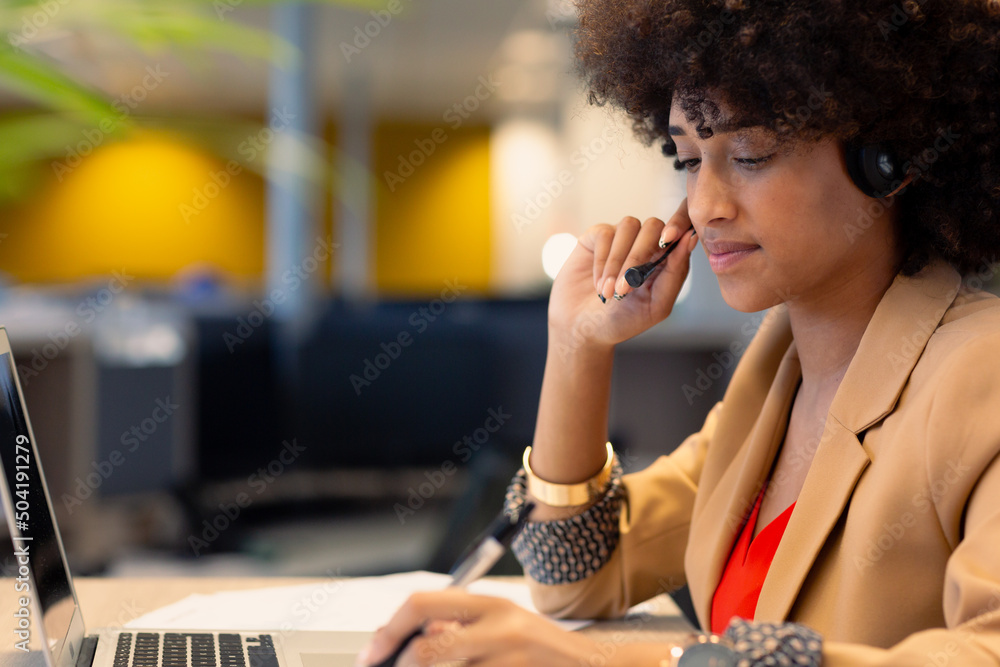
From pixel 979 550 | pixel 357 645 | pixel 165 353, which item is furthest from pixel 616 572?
pixel 165 353

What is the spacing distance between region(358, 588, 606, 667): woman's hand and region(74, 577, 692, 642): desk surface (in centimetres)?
41

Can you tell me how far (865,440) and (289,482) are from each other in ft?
7.37

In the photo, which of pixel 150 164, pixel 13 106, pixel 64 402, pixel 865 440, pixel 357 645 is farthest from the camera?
pixel 150 164

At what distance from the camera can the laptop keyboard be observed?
0.81 m

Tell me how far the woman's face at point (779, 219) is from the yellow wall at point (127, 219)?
835 cm

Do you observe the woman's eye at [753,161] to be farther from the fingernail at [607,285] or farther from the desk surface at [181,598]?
the desk surface at [181,598]

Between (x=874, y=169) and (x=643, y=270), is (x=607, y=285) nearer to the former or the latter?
(x=643, y=270)

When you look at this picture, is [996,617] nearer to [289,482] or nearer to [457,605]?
[457,605]

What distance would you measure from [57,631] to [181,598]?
0.32 metres

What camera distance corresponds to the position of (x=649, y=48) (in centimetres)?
93

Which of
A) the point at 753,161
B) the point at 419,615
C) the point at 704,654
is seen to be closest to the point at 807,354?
the point at 753,161

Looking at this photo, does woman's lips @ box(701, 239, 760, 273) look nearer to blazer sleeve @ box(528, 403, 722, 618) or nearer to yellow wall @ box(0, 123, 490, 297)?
blazer sleeve @ box(528, 403, 722, 618)

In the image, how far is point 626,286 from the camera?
40.7 inches

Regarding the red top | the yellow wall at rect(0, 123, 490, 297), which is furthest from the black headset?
the yellow wall at rect(0, 123, 490, 297)
